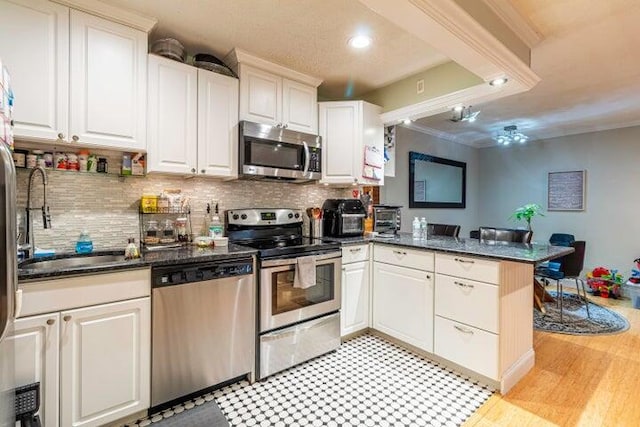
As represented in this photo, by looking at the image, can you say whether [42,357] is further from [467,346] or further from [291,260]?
[467,346]

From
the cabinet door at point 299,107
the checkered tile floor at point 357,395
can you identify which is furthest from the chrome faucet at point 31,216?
the cabinet door at point 299,107

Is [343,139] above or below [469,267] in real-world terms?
above

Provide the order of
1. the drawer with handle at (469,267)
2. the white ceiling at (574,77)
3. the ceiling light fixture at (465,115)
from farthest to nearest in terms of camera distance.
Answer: the ceiling light fixture at (465,115) < the drawer with handle at (469,267) < the white ceiling at (574,77)

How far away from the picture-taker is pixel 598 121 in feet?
14.1

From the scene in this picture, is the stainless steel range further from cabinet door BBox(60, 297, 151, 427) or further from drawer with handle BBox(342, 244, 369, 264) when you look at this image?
cabinet door BBox(60, 297, 151, 427)

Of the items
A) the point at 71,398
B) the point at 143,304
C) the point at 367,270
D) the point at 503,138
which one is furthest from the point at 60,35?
the point at 503,138

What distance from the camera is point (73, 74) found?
180 centimetres

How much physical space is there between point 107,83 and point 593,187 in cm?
614

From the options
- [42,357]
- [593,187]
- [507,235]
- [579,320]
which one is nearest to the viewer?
[42,357]

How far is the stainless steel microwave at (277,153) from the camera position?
244 centimetres

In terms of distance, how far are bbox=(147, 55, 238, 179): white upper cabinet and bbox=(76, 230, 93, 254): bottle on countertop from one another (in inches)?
23.3

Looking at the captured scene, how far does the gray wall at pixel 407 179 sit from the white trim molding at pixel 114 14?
117 inches

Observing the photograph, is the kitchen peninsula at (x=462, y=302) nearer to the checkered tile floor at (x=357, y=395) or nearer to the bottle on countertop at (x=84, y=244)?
the checkered tile floor at (x=357, y=395)

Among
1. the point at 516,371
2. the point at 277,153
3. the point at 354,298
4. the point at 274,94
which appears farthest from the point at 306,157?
the point at 516,371
